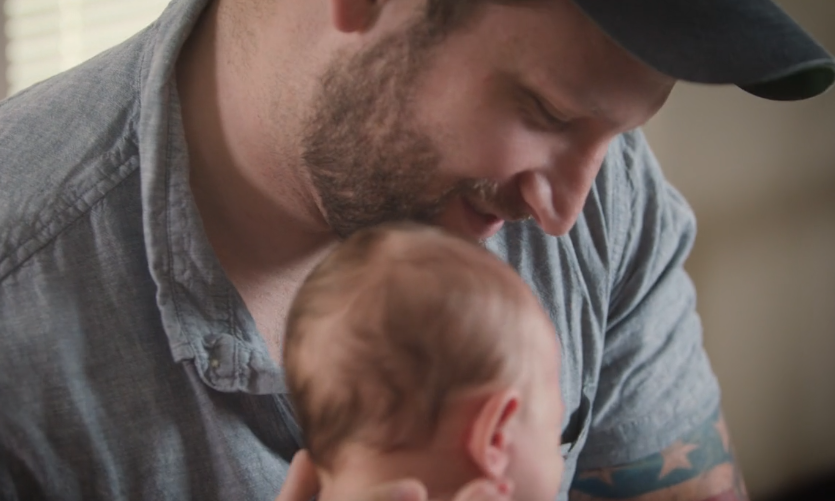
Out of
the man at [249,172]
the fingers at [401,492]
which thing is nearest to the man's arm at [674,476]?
the man at [249,172]

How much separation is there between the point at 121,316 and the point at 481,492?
0.42 metres

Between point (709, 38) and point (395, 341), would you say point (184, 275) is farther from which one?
point (709, 38)

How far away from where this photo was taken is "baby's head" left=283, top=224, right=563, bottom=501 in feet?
2.25

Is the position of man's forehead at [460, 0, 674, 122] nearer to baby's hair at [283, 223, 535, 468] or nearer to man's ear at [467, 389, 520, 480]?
baby's hair at [283, 223, 535, 468]

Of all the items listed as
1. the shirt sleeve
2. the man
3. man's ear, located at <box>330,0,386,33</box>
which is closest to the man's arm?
the shirt sleeve

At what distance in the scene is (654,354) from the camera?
1240 millimetres

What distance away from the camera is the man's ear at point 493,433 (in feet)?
2.26

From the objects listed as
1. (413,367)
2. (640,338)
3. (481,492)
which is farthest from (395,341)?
(640,338)

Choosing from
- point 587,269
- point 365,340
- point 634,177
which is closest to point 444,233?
point 365,340

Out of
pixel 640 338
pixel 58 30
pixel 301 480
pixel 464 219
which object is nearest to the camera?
pixel 301 480

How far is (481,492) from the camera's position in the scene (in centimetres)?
68

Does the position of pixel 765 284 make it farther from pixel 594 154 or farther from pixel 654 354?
pixel 594 154

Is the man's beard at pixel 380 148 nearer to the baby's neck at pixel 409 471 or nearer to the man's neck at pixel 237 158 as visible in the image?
the man's neck at pixel 237 158

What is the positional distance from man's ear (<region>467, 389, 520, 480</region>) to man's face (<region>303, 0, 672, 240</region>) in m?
0.22
